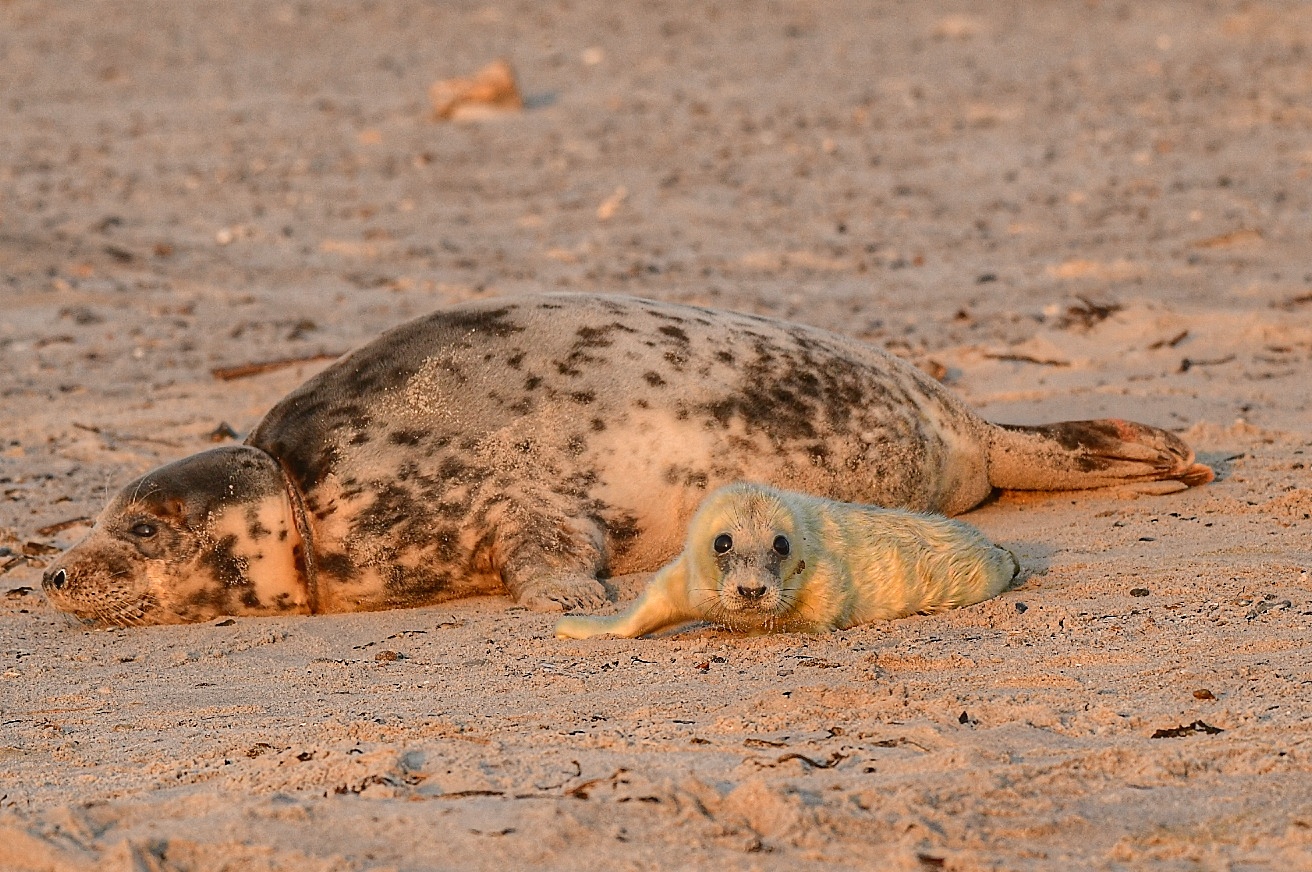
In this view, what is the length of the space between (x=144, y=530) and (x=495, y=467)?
87 centimetres

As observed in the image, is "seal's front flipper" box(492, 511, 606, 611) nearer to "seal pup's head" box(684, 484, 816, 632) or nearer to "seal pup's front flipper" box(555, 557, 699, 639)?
"seal pup's front flipper" box(555, 557, 699, 639)

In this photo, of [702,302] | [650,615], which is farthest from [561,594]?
[702,302]

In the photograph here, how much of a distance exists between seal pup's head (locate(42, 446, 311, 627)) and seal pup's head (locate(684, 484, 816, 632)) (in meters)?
1.17

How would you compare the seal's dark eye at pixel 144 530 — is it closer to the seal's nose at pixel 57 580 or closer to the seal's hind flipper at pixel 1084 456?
the seal's nose at pixel 57 580

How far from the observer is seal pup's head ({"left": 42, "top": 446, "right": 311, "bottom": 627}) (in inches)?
177

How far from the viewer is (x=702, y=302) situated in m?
7.86

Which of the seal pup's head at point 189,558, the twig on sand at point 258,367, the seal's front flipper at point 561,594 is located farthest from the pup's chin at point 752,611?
the twig on sand at point 258,367

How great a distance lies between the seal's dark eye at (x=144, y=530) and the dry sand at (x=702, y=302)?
0.25 metres

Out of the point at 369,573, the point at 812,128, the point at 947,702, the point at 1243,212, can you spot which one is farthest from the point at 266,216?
the point at 947,702

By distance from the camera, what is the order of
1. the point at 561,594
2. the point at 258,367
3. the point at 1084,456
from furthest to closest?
the point at 258,367 < the point at 1084,456 < the point at 561,594

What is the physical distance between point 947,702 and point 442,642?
4.34ft

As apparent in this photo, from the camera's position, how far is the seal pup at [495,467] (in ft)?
14.8

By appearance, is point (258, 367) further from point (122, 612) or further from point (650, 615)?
point (650, 615)

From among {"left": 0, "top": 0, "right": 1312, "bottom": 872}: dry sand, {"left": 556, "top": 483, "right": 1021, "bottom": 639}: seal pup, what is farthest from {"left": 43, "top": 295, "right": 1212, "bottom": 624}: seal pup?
{"left": 556, "top": 483, "right": 1021, "bottom": 639}: seal pup
